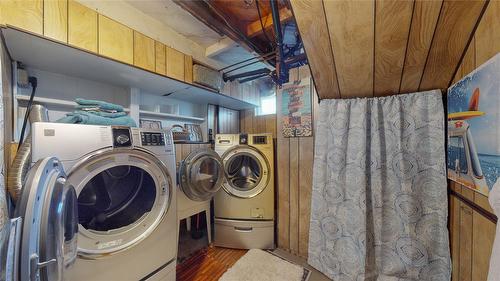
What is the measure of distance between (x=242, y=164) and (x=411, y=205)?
1.52m

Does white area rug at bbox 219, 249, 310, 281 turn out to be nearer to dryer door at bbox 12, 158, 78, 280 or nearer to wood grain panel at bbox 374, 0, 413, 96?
dryer door at bbox 12, 158, 78, 280

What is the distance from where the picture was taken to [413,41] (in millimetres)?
968

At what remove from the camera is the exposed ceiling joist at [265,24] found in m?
1.41

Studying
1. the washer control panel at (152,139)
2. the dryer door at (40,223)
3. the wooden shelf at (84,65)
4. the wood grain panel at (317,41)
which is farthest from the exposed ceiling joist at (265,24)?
the dryer door at (40,223)

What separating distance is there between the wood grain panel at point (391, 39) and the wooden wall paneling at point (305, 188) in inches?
28.4

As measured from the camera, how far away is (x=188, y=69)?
1.79 meters

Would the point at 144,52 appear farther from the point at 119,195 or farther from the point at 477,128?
the point at 477,128

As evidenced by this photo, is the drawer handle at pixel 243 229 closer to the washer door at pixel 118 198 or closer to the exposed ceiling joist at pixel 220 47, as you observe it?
the washer door at pixel 118 198

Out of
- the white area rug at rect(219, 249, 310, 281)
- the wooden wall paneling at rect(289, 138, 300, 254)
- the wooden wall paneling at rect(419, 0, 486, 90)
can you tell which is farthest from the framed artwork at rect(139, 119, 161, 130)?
the wooden wall paneling at rect(419, 0, 486, 90)

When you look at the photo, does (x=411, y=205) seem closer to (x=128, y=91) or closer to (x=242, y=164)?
(x=242, y=164)

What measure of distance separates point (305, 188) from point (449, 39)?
1.35 m

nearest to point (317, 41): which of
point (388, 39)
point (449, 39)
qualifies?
point (388, 39)

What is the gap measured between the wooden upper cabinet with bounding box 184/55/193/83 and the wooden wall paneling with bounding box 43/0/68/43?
828 millimetres

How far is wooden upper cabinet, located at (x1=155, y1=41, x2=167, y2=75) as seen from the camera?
153 cm
